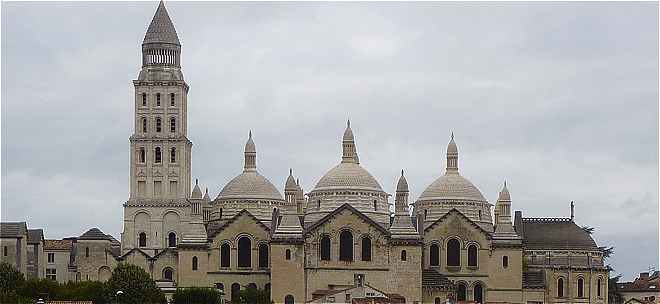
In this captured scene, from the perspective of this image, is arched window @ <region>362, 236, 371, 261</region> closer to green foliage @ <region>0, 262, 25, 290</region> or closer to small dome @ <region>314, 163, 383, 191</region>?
small dome @ <region>314, 163, 383, 191</region>

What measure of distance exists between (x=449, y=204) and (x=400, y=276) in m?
10.9

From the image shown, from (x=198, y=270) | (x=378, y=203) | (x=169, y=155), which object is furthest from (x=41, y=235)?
(x=378, y=203)

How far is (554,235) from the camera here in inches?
4402

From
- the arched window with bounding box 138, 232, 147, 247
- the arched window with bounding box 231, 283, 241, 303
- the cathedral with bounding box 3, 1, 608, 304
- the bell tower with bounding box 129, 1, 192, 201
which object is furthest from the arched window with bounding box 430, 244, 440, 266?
the arched window with bounding box 138, 232, 147, 247

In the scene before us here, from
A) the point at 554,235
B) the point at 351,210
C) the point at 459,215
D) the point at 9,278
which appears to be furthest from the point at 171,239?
the point at 554,235

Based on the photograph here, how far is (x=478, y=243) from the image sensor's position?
346ft

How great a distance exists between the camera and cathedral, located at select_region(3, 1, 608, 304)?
101m

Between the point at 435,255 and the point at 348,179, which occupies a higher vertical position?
the point at 348,179

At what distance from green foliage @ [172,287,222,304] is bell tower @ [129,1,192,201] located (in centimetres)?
2127

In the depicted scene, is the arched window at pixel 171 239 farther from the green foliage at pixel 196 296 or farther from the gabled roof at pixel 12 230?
the green foliage at pixel 196 296

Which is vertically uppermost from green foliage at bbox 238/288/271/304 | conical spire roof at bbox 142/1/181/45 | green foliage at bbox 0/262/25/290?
conical spire roof at bbox 142/1/181/45

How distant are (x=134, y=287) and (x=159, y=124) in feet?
85.8

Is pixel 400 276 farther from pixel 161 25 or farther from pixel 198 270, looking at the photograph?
pixel 161 25

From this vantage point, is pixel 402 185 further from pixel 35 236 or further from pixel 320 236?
pixel 35 236
